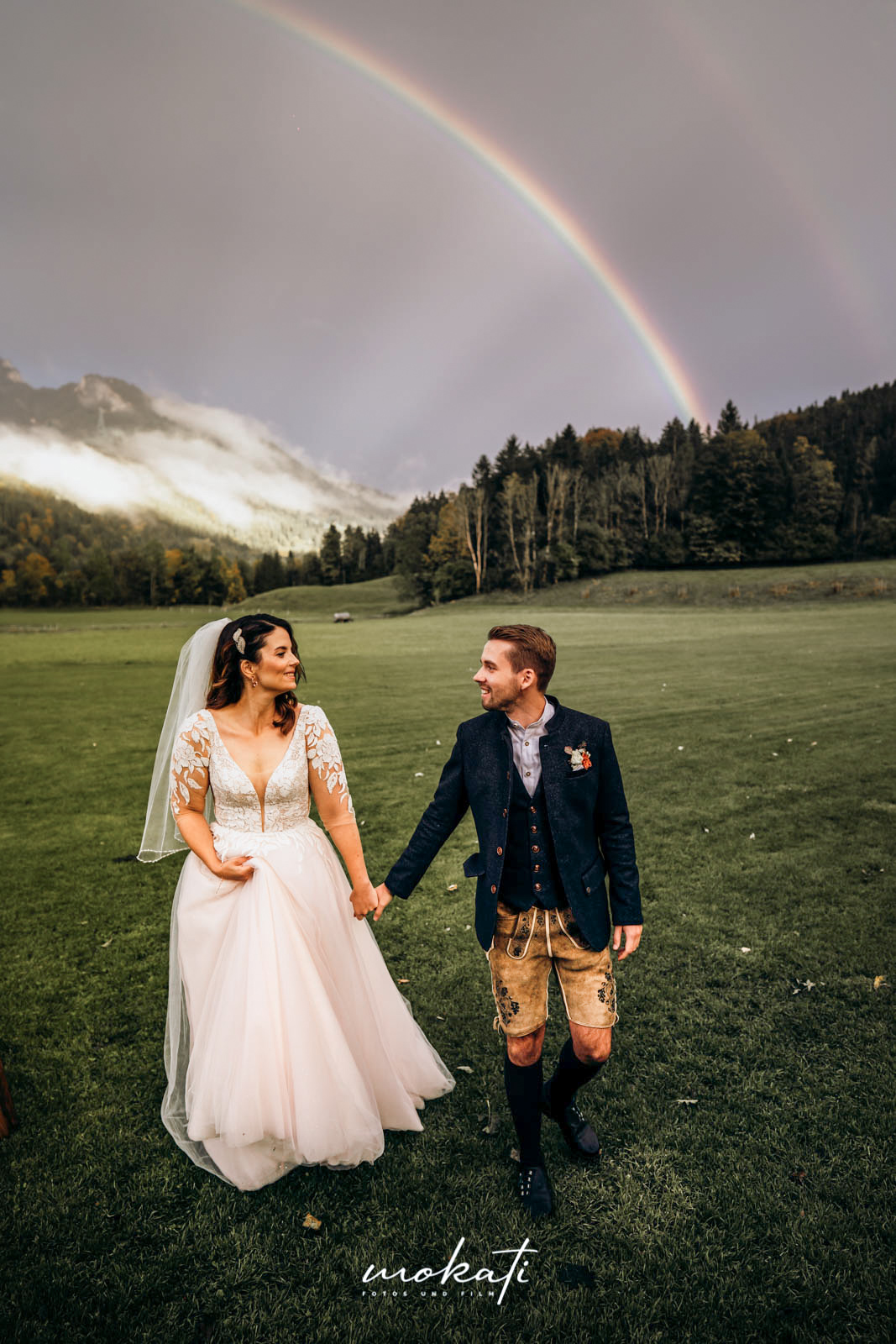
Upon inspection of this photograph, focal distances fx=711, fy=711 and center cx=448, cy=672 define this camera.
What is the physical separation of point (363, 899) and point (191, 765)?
1.18m

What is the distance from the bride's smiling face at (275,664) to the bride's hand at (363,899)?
3.83 feet

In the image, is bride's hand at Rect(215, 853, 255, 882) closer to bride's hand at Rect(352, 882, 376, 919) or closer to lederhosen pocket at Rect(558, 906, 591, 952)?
bride's hand at Rect(352, 882, 376, 919)

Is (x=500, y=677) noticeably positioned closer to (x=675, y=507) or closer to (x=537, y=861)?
(x=537, y=861)

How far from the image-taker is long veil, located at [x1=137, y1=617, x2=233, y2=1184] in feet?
12.5

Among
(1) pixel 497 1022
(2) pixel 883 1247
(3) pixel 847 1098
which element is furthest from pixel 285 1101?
(3) pixel 847 1098

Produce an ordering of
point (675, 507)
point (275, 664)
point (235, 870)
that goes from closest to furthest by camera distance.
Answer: point (235, 870), point (275, 664), point (675, 507)

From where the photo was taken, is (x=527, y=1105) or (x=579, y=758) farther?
(x=527, y=1105)

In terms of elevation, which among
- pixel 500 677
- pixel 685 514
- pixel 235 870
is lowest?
pixel 235 870

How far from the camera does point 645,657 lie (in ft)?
87.1

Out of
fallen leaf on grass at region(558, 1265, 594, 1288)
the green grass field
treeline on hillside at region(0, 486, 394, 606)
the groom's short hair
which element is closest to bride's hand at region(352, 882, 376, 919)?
the green grass field

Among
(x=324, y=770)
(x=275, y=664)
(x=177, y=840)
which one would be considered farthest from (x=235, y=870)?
(x=177, y=840)

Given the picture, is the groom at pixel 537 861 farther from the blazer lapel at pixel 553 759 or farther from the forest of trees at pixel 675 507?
the forest of trees at pixel 675 507
